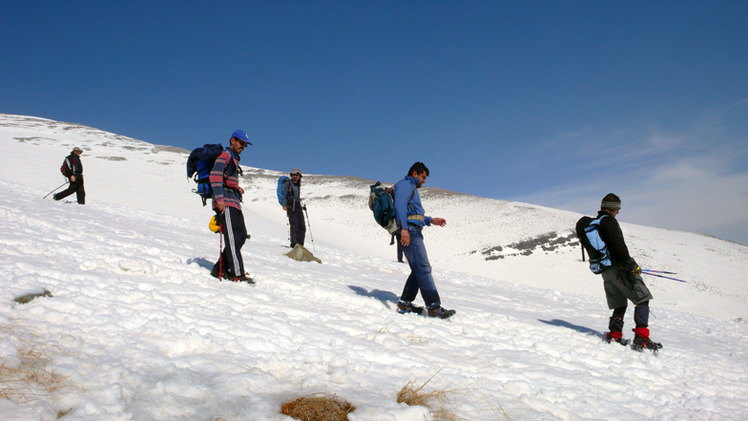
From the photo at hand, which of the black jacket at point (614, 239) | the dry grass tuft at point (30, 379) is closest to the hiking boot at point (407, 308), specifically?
the black jacket at point (614, 239)

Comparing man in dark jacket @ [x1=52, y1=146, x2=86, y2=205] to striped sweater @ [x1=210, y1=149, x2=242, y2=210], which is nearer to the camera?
striped sweater @ [x1=210, y1=149, x2=242, y2=210]

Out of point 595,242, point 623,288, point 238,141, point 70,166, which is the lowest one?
point 623,288

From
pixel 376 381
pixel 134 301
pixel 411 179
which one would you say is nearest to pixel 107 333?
pixel 134 301

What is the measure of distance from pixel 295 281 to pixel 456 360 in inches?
147

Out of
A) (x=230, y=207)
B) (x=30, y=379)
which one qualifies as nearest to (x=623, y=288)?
(x=230, y=207)

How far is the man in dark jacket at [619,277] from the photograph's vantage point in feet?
19.9

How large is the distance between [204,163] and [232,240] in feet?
4.39

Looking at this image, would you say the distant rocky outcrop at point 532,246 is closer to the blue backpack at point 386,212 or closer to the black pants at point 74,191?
the blue backpack at point 386,212

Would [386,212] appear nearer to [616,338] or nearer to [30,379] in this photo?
[616,338]

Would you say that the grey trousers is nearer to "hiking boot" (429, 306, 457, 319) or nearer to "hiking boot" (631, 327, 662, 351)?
"hiking boot" (631, 327, 662, 351)

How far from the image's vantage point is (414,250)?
6.21 m

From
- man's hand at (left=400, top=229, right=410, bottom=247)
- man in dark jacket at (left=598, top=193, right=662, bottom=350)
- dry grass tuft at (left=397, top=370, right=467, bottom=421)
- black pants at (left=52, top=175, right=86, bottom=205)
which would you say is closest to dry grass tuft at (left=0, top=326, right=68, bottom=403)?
dry grass tuft at (left=397, top=370, right=467, bottom=421)

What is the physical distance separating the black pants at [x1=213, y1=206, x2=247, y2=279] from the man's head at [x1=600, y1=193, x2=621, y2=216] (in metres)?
5.69

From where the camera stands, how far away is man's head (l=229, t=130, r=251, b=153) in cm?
673
